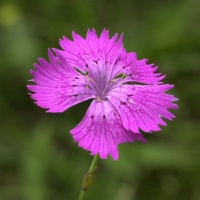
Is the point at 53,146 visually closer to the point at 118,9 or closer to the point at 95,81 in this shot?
the point at 95,81

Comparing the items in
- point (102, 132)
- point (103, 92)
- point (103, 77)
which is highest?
point (103, 77)

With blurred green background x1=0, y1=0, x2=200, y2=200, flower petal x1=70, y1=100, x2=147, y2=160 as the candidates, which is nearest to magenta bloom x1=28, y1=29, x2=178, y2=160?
flower petal x1=70, y1=100, x2=147, y2=160

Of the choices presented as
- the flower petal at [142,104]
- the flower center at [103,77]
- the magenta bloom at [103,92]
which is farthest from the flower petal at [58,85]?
the flower petal at [142,104]

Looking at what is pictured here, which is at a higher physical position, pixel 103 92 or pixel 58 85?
pixel 103 92

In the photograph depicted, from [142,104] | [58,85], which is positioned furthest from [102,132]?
[58,85]

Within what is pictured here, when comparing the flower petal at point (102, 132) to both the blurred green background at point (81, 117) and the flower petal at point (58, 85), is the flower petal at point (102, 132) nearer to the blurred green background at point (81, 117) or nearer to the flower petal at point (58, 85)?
the flower petal at point (58, 85)

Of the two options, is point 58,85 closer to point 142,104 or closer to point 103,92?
point 103,92
